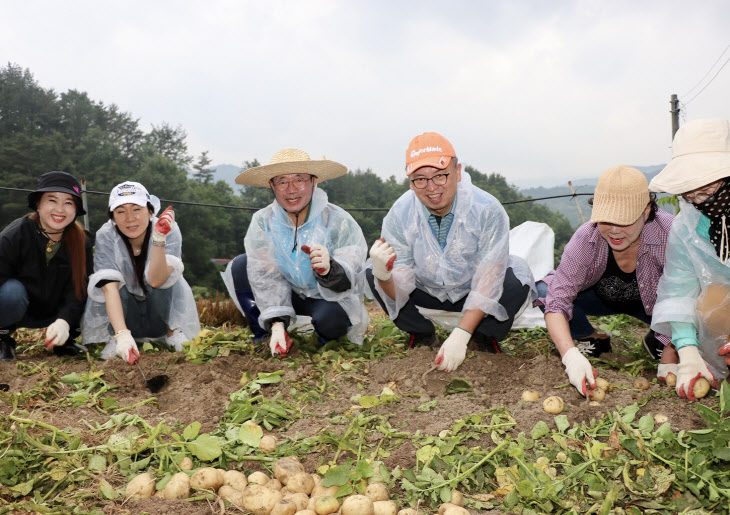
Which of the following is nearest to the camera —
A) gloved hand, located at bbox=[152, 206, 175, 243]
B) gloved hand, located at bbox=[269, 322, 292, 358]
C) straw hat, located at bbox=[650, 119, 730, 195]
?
straw hat, located at bbox=[650, 119, 730, 195]

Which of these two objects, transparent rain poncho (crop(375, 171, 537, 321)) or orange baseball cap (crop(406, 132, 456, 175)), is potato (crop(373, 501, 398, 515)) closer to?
transparent rain poncho (crop(375, 171, 537, 321))

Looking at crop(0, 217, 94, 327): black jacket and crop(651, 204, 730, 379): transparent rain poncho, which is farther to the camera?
crop(0, 217, 94, 327): black jacket

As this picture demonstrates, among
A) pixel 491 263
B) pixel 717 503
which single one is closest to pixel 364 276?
pixel 491 263

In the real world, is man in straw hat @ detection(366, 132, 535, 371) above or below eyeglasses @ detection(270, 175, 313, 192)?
below

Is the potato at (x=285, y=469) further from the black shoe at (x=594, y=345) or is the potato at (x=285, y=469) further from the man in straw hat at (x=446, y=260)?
the black shoe at (x=594, y=345)

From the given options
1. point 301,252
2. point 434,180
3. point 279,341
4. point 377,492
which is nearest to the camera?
point 377,492

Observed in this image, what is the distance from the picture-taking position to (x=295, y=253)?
3.49m

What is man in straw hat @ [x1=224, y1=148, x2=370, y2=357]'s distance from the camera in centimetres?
338

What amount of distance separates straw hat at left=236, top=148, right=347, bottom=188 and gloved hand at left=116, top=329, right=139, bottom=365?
1.04m

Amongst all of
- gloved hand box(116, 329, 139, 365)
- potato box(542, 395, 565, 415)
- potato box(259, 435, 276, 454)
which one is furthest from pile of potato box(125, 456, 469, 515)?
gloved hand box(116, 329, 139, 365)

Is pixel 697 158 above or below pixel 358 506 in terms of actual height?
above

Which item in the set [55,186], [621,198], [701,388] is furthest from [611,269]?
[55,186]

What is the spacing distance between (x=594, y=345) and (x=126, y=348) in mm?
2539

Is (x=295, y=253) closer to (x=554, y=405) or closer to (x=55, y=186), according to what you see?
(x=55, y=186)
